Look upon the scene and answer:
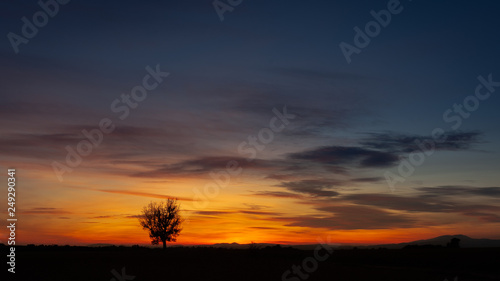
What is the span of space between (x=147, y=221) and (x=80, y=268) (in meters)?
41.3

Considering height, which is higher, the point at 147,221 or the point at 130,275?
the point at 147,221

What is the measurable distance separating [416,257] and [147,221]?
4257 cm

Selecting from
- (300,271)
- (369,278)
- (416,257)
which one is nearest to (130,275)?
(300,271)

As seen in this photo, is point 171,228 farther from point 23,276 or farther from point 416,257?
point 23,276

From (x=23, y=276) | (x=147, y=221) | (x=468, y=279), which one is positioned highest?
(x=147, y=221)

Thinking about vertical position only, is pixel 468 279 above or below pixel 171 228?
below

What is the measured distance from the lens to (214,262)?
40.5 metres

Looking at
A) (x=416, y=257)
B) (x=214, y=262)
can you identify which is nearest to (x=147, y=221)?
(x=214, y=262)

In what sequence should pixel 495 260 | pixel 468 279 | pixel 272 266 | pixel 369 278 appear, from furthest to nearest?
pixel 495 260
pixel 272 266
pixel 468 279
pixel 369 278

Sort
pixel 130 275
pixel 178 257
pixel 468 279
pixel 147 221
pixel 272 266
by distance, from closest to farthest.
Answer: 1. pixel 130 275
2. pixel 468 279
3. pixel 272 266
4. pixel 178 257
5. pixel 147 221

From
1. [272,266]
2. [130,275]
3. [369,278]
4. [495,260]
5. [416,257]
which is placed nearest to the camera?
[130,275]

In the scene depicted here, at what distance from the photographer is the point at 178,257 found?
4391 cm

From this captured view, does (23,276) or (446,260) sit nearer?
(23,276)

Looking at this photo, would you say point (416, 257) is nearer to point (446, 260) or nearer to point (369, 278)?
point (446, 260)
